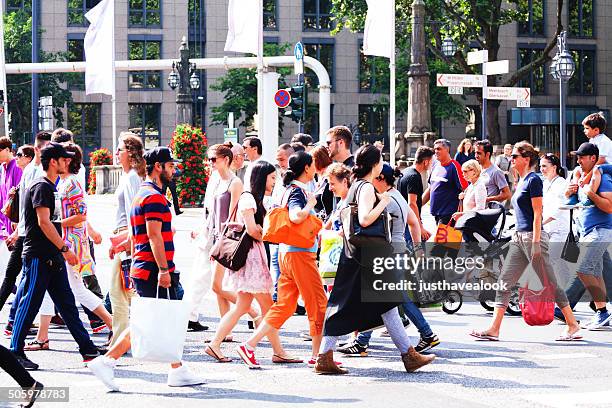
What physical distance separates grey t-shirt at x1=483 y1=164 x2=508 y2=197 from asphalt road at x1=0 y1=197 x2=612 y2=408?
104 inches

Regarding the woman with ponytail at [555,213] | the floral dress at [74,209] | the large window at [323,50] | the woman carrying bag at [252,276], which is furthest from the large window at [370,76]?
the woman carrying bag at [252,276]

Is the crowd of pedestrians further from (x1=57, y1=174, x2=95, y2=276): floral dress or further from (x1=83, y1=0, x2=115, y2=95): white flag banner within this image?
(x1=83, y1=0, x2=115, y2=95): white flag banner

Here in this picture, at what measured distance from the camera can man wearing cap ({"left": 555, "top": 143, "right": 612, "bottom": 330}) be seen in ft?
36.6

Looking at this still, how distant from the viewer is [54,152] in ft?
30.0

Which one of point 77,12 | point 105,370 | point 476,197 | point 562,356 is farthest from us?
point 77,12

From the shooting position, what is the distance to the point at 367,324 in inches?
346

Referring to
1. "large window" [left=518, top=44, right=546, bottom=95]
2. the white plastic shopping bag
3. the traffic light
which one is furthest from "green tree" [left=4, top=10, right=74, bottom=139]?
the white plastic shopping bag

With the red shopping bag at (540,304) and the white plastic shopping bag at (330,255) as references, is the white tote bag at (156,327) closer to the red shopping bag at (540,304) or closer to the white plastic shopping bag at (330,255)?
the white plastic shopping bag at (330,255)

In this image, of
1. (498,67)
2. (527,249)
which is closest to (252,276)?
(527,249)

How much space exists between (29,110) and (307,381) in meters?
54.0

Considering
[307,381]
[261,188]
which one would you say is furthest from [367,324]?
[261,188]

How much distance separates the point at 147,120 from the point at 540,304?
53.9 meters

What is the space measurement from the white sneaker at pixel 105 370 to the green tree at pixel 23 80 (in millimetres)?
51767

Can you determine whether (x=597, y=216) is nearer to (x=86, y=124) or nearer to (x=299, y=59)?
(x=299, y=59)
